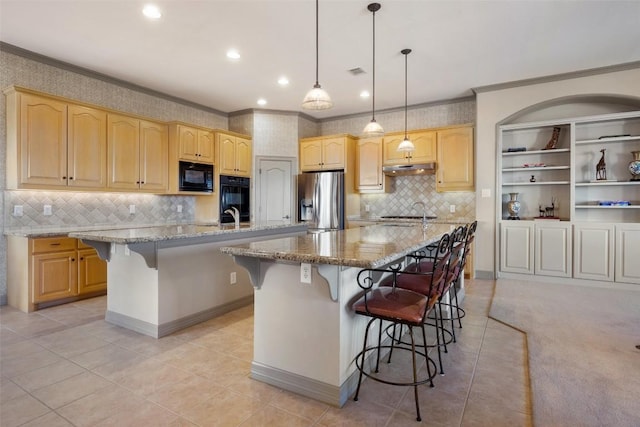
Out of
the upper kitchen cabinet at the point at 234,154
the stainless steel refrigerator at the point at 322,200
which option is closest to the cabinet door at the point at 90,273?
the upper kitchen cabinet at the point at 234,154

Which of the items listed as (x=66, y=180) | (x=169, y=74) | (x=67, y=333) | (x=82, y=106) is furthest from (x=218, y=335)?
(x=169, y=74)

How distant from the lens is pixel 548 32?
343cm

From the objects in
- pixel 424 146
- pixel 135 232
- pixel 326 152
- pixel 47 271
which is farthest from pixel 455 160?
pixel 47 271

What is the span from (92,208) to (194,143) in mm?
1700

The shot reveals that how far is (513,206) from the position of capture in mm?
4996

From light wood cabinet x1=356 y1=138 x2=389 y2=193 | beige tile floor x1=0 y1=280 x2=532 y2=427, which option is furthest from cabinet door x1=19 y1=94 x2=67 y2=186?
light wood cabinet x1=356 y1=138 x2=389 y2=193

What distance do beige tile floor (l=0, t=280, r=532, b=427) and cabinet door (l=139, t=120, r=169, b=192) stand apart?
93.4 inches

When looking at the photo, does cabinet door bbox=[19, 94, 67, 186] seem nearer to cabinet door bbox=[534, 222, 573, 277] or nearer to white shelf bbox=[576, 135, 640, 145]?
cabinet door bbox=[534, 222, 573, 277]

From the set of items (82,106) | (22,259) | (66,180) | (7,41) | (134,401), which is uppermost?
(7,41)

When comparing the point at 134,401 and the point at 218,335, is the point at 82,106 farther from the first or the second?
the point at 134,401

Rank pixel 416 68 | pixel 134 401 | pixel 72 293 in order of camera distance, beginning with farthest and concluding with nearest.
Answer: pixel 416 68 → pixel 72 293 → pixel 134 401

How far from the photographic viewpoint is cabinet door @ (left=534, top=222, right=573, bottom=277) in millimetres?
4570

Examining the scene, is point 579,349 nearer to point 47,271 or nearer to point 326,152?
point 326,152

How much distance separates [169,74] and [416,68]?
3.30m
